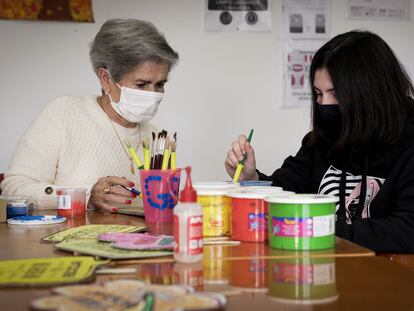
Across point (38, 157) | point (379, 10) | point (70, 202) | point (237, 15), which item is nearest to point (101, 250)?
point (70, 202)

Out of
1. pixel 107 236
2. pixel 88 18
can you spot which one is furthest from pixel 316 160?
pixel 88 18

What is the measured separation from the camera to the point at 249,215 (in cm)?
100

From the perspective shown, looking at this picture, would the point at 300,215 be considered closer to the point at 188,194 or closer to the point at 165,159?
the point at 188,194

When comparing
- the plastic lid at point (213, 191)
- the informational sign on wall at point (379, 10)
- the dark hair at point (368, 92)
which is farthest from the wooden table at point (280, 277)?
the informational sign on wall at point (379, 10)

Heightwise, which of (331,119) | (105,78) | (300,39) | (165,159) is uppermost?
(300,39)

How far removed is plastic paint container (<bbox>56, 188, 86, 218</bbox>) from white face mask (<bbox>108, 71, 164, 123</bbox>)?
529mm

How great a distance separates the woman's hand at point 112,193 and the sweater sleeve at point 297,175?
46 cm

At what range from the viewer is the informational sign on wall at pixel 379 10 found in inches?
106

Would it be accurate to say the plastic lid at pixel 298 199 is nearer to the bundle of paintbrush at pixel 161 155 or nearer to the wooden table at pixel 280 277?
the wooden table at pixel 280 277

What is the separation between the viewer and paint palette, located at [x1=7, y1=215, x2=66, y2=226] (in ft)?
4.28

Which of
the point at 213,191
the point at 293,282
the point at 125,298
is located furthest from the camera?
the point at 213,191

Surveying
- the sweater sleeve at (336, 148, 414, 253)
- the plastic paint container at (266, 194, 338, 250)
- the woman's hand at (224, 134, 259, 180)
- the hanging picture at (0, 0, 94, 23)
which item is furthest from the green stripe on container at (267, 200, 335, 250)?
the hanging picture at (0, 0, 94, 23)

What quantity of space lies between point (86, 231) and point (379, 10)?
6.94ft

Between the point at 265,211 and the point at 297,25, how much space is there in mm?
1803
